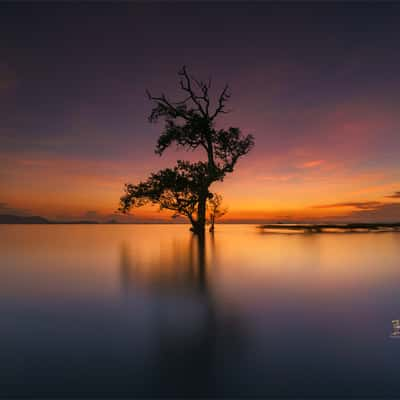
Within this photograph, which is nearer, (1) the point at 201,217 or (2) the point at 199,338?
(2) the point at 199,338

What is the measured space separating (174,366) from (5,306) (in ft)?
12.1

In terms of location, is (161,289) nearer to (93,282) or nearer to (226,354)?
(93,282)

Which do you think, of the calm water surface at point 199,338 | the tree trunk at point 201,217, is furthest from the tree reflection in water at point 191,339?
the tree trunk at point 201,217

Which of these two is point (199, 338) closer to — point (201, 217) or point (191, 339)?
point (191, 339)

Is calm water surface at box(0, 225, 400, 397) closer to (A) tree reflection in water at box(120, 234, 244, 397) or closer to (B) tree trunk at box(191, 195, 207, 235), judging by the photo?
(A) tree reflection in water at box(120, 234, 244, 397)

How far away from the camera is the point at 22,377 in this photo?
216 cm

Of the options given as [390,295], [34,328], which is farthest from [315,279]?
[34,328]

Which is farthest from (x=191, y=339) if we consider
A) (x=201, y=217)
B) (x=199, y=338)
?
(x=201, y=217)

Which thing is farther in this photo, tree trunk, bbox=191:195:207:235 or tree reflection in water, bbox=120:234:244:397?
tree trunk, bbox=191:195:207:235

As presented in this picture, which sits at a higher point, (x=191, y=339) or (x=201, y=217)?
(x=201, y=217)

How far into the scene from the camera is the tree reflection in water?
2061 mm

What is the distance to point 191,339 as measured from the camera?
2873 mm

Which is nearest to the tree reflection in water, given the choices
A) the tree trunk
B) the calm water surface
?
the calm water surface

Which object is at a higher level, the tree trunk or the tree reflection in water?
the tree trunk
